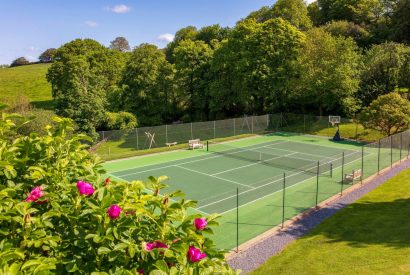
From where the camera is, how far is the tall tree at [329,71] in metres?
37.4

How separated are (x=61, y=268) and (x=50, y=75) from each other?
55371 millimetres

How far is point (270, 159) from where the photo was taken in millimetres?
26562

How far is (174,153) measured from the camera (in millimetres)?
29844

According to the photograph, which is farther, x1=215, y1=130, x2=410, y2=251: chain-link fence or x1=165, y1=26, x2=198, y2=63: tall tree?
x1=165, y1=26, x2=198, y2=63: tall tree

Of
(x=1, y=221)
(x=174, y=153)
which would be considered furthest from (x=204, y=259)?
(x=174, y=153)

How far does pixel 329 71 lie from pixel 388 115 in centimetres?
1072

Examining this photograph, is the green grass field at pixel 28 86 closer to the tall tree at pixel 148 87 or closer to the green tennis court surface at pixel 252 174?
the tall tree at pixel 148 87

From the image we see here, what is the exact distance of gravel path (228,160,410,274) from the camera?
1176 centimetres

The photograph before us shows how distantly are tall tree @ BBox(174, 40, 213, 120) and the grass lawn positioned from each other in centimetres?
3336

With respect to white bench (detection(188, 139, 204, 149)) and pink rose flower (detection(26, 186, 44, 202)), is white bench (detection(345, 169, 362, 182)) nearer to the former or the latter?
white bench (detection(188, 139, 204, 149))

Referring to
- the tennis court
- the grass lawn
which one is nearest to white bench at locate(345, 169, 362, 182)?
the tennis court

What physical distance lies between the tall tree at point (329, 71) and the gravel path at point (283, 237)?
20.7 metres

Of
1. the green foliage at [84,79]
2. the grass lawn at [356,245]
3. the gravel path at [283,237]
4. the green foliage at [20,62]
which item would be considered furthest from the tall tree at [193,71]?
the green foliage at [20,62]

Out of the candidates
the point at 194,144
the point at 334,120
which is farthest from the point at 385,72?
the point at 194,144
